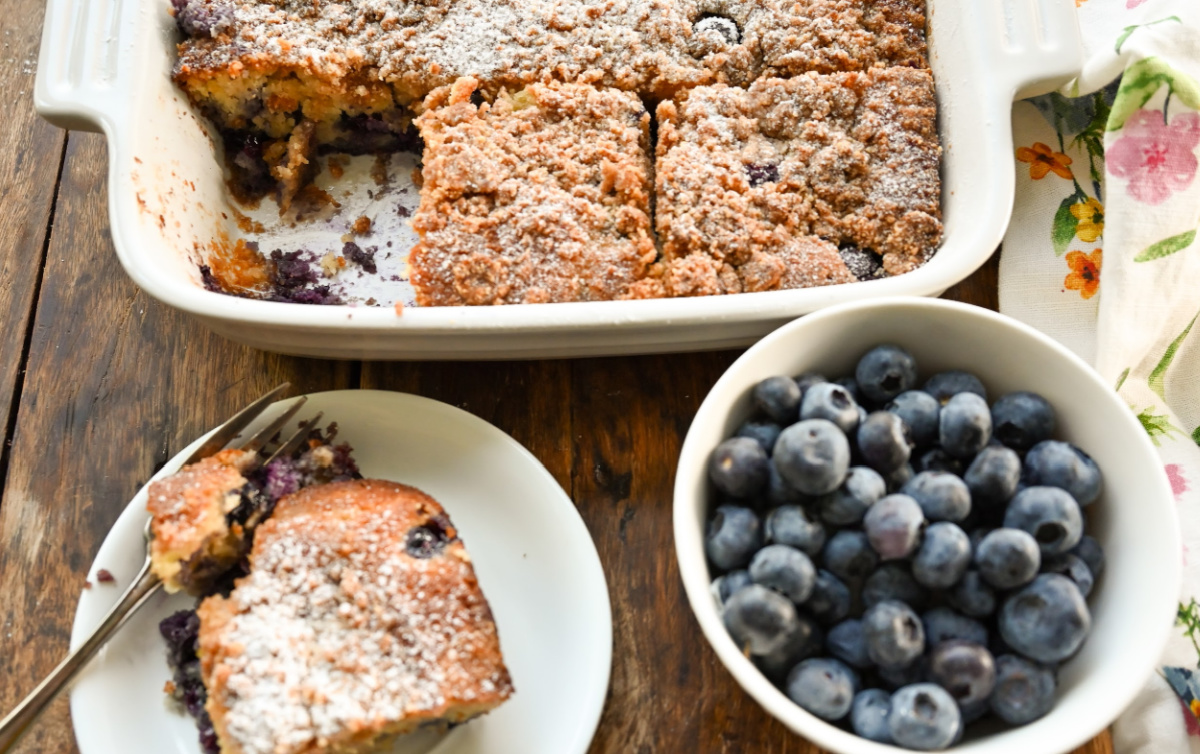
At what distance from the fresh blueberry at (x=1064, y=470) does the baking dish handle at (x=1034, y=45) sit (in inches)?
26.5

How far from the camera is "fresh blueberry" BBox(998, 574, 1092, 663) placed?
1117 millimetres

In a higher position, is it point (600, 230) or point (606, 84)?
point (606, 84)

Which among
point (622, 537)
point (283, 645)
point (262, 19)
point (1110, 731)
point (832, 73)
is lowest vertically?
point (1110, 731)

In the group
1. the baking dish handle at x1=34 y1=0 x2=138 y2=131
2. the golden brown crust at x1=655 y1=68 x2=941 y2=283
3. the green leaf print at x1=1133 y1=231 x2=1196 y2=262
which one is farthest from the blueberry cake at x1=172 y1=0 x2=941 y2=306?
the green leaf print at x1=1133 y1=231 x2=1196 y2=262

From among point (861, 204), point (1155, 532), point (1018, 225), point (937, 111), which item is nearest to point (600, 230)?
point (861, 204)

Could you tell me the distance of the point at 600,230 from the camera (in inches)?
64.1

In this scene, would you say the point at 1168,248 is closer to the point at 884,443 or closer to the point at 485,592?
the point at 884,443

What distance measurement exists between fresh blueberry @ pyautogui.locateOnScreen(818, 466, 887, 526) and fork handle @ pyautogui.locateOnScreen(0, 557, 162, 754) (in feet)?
3.37

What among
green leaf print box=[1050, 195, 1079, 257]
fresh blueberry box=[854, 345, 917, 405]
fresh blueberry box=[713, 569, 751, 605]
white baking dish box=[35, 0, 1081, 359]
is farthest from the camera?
green leaf print box=[1050, 195, 1079, 257]

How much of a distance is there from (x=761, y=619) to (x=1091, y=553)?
47cm

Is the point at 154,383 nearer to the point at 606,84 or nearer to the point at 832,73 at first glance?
the point at 606,84

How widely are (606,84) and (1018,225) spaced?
83cm

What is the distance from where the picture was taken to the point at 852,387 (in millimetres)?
1386

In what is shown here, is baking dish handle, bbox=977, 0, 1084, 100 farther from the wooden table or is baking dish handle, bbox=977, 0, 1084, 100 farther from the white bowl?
the white bowl
